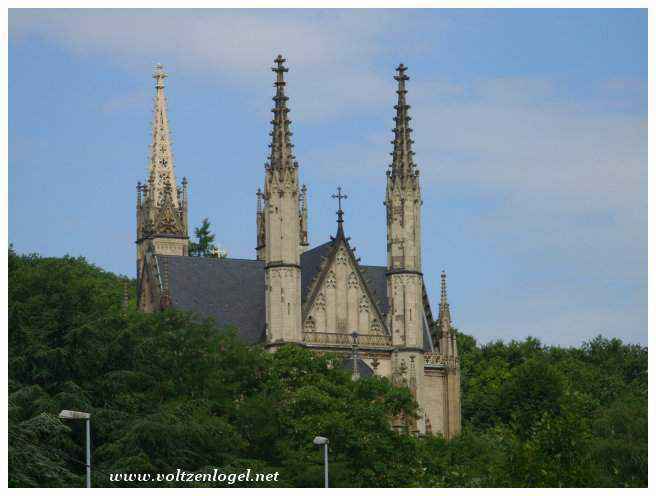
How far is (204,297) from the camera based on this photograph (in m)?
112

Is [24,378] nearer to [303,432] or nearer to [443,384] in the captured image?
[303,432]

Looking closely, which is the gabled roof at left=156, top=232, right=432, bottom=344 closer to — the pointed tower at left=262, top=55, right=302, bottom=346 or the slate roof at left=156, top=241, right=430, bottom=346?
the slate roof at left=156, top=241, right=430, bottom=346

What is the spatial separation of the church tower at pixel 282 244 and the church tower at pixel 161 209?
45.7ft

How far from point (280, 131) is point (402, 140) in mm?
6475

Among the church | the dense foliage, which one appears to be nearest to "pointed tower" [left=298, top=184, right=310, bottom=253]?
the church

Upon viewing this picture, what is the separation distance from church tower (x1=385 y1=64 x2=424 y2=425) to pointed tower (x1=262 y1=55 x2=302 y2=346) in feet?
17.4

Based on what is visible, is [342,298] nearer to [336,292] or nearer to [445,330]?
Answer: [336,292]

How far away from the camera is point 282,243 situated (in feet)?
349

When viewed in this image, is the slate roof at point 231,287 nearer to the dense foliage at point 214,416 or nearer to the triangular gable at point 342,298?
the triangular gable at point 342,298

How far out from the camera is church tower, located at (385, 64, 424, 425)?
110 m

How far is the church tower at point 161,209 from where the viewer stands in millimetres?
121562

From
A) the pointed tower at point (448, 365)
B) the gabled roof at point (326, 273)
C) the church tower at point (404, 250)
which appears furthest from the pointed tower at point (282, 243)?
the pointed tower at point (448, 365)

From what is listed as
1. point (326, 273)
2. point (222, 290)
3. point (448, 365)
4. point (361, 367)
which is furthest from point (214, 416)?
point (448, 365)
